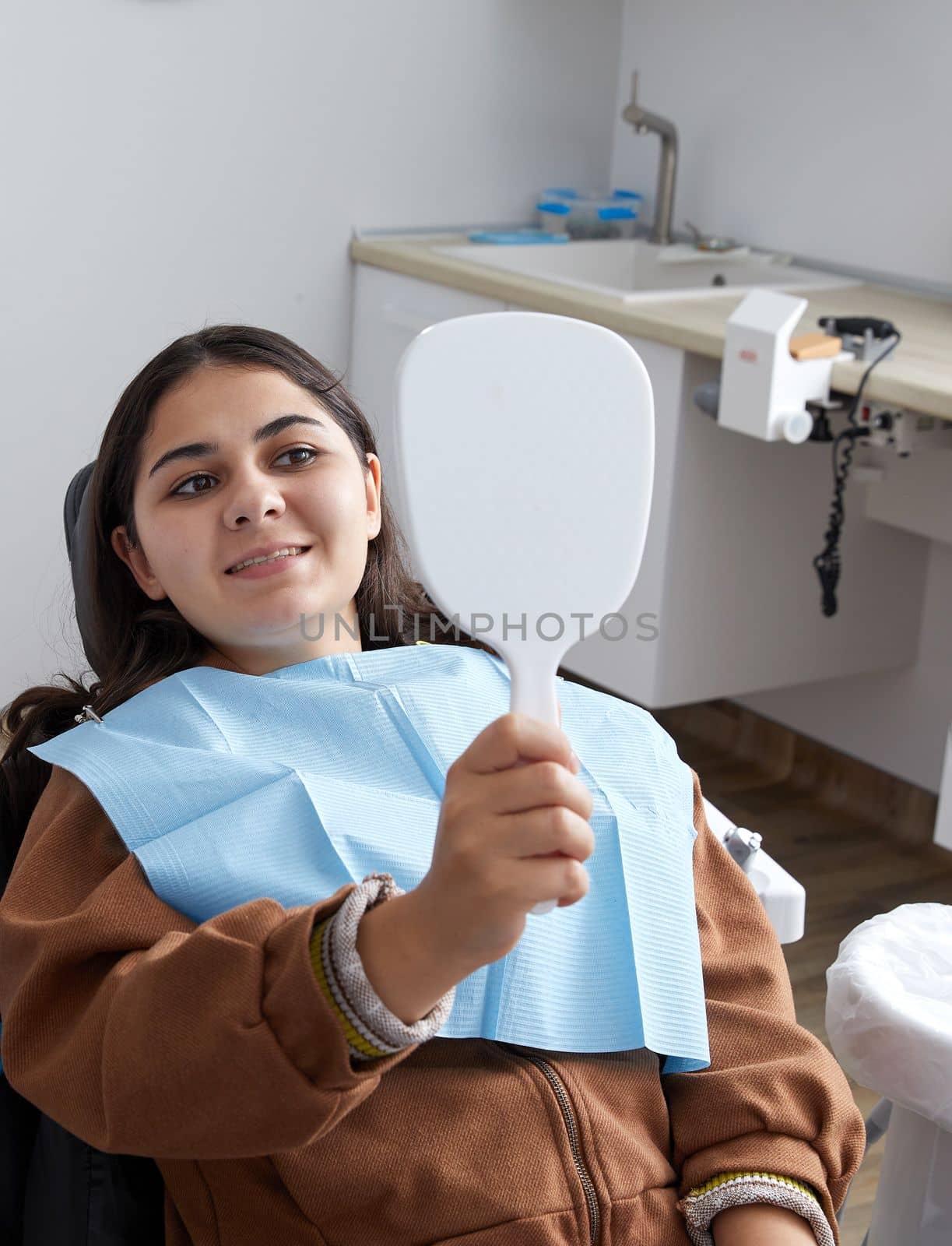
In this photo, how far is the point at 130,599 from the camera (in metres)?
1.28

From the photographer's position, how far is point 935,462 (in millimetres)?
2562

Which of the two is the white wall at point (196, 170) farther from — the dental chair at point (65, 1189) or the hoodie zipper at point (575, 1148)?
the hoodie zipper at point (575, 1148)

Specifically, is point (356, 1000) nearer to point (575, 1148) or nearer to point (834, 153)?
point (575, 1148)

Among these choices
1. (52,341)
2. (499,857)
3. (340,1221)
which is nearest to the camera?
(499,857)

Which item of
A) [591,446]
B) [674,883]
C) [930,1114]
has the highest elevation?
[591,446]

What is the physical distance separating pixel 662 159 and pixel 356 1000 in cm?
281

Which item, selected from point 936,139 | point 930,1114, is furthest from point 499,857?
point 936,139

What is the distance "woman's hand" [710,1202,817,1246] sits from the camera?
3.19 feet

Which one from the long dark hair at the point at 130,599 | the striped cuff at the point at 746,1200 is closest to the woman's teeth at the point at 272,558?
the long dark hair at the point at 130,599

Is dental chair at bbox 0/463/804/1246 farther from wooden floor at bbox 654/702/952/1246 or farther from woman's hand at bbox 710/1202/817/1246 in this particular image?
wooden floor at bbox 654/702/952/1246

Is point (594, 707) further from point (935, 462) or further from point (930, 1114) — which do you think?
point (935, 462)

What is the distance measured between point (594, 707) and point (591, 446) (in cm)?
47

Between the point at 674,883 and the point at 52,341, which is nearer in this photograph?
the point at 674,883

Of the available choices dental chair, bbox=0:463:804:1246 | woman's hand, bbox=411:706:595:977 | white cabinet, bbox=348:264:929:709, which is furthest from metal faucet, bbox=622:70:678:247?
woman's hand, bbox=411:706:595:977
